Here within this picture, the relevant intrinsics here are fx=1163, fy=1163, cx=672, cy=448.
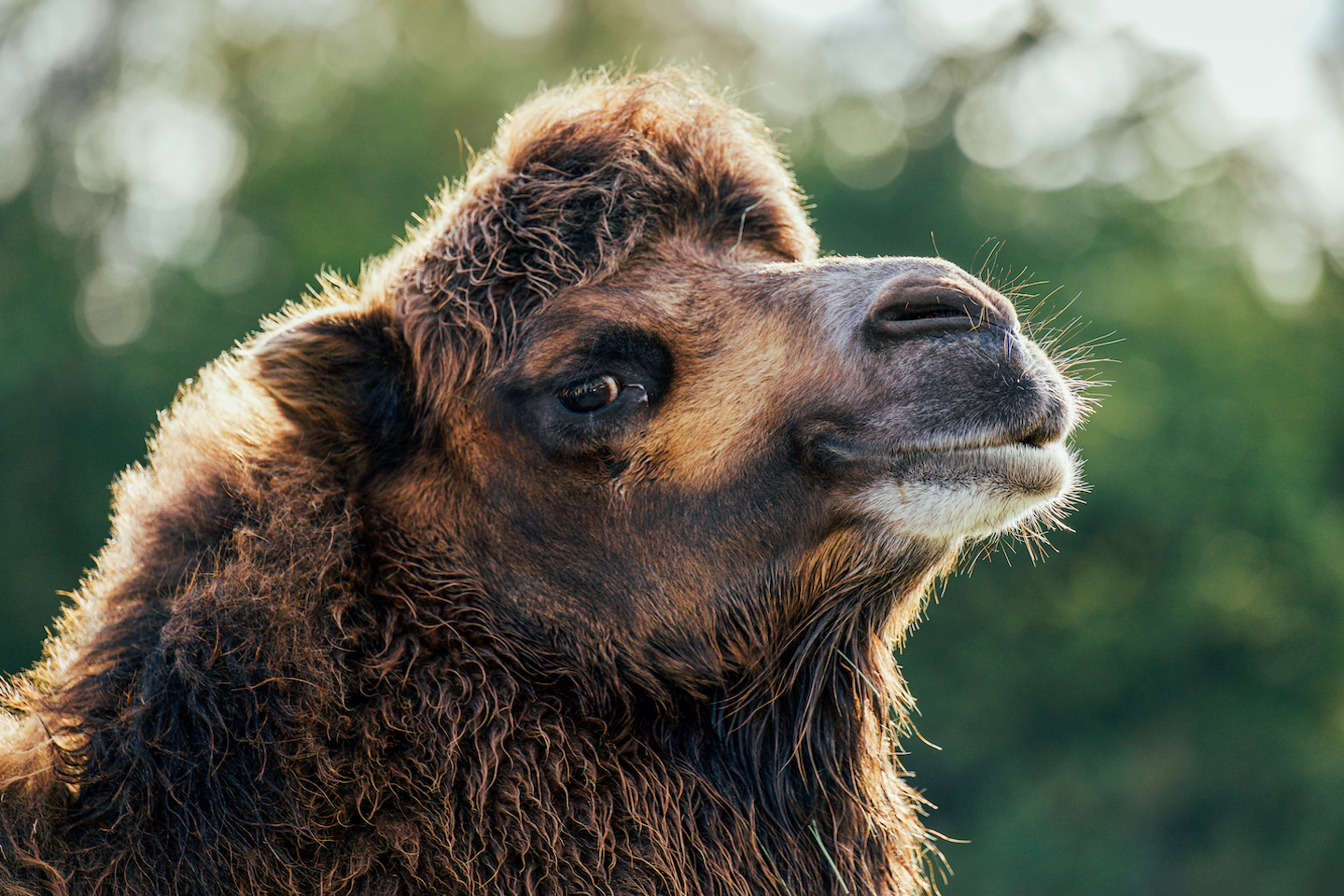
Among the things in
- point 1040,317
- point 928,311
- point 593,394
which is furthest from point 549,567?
point 1040,317

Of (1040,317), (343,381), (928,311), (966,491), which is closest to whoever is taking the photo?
(966,491)

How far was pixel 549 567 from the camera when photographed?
117 inches

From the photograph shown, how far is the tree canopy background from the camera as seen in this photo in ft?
56.9

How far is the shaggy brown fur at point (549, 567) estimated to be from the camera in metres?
2.59

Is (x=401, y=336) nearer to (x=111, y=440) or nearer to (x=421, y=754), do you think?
(x=421, y=754)

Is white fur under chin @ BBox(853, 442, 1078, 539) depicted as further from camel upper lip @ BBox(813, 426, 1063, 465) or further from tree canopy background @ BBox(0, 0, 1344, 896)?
tree canopy background @ BBox(0, 0, 1344, 896)

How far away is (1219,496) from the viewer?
18172 mm

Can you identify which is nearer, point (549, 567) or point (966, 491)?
point (966, 491)

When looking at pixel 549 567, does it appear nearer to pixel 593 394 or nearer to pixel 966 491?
pixel 593 394

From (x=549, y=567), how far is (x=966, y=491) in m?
1.05

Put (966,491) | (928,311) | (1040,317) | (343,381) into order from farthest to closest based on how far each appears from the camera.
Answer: (1040,317) < (343,381) < (928,311) < (966,491)

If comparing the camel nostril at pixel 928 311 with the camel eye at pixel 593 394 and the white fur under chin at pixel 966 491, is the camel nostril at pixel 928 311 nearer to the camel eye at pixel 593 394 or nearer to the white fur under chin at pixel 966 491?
the white fur under chin at pixel 966 491

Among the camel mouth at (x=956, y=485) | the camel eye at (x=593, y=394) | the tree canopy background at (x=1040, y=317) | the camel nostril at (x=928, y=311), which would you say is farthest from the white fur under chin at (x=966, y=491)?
the tree canopy background at (x=1040, y=317)

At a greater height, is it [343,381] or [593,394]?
[343,381]
